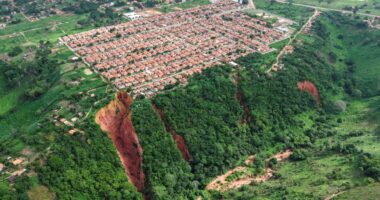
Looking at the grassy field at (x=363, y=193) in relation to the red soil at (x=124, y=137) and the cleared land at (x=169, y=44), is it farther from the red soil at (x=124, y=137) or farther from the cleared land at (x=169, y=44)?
the cleared land at (x=169, y=44)

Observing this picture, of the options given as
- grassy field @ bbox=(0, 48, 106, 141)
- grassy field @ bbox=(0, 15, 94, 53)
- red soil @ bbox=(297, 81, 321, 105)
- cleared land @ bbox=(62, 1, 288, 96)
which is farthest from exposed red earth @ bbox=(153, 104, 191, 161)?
grassy field @ bbox=(0, 15, 94, 53)

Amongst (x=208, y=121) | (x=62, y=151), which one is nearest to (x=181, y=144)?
(x=208, y=121)

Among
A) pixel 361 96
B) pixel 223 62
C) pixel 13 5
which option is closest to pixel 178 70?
pixel 223 62

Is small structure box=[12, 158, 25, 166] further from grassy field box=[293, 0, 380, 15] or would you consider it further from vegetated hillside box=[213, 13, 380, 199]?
grassy field box=[293, 0, 380, 15]

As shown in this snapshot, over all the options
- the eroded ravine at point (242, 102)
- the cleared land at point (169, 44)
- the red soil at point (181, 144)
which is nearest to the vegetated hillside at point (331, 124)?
the eroded ravine at point (242, 102)

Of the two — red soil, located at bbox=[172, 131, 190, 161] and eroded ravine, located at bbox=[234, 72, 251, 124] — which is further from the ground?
eroded ravine, located at bbox=[234, 72, 251, 124]

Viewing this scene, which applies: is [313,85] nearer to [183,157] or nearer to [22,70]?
[183,157]
